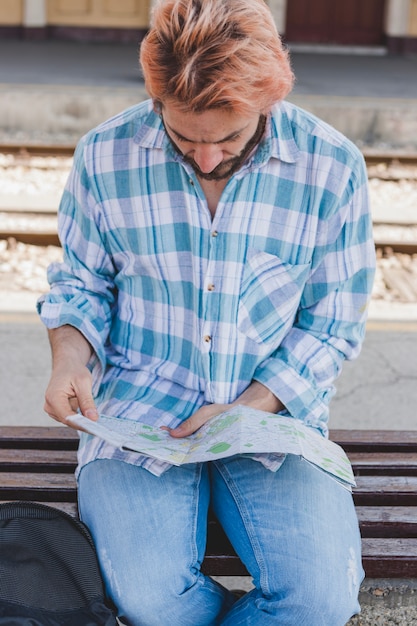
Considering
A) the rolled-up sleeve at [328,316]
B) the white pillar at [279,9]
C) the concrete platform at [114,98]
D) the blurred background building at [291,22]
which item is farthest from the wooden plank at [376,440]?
the blurred background building at [291,22]

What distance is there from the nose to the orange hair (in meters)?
0.12

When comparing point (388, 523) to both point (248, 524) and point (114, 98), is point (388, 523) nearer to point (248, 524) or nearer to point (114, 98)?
point (248, 524)

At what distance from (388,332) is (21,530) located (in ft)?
8.38

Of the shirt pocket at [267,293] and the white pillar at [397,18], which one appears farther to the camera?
the white pillar at [397,18]

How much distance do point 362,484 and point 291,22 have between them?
12.1m

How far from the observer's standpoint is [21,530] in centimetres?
206

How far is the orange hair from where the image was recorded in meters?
1.82

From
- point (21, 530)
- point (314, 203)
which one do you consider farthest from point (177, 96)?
point (21, 530)

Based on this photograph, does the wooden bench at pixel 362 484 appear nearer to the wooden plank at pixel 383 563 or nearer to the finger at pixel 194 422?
the wooden plank at pixel 383 563

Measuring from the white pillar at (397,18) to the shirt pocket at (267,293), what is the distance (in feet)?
39.1

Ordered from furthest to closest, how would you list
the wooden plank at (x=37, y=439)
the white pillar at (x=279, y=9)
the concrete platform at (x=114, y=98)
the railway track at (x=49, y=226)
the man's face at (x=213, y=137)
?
the white pillar at (x=279, y=9) < the concrete platform at (x=114, y=98) < the railway track at (x=49, y=226) < the wooden plank at (x=37, y=439) < the man's face at (x=213, y=137)

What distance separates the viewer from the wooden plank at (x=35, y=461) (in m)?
2.46

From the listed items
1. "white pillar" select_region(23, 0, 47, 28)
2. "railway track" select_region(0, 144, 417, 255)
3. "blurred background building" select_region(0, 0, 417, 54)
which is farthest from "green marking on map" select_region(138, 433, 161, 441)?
"white pillar" select_region(23, 0, 47, 28)

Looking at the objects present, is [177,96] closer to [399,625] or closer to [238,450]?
[238,450]
